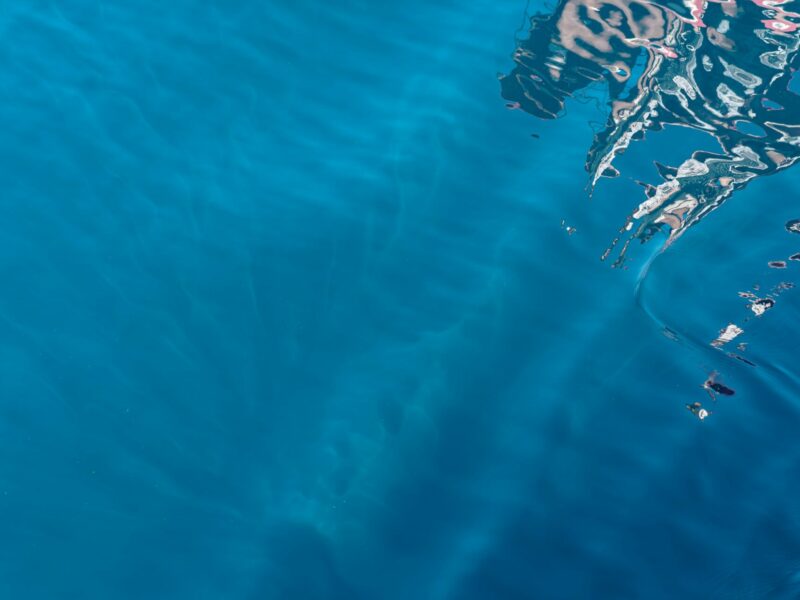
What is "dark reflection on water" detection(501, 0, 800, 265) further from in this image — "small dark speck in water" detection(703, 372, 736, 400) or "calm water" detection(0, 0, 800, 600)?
"small dark speck in water" detection(703, 372, 736, 400)

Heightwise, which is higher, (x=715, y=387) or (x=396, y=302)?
(x=715, y=387)

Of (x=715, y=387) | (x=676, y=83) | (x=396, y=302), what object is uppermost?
(x=676, y=83)

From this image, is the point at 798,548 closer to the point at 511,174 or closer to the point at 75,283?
the point at 511,174

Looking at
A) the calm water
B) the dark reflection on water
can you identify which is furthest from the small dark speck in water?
the dark reflection on water

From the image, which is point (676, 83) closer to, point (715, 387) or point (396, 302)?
point (715, 387)

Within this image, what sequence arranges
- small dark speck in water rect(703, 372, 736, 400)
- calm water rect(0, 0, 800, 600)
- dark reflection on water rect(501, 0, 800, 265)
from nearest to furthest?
1. calm water rect(0, 0, 800, 600)
2. small dark speck in water rect(703, 372, 736, 400)
3. dark reflection on water rect(501, 0, 800, 265)

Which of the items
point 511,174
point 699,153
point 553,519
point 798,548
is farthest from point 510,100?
point 798,548

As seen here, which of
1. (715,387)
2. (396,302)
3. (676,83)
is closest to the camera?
(715,387)

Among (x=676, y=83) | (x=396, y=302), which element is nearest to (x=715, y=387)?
(x=396, y=302)
